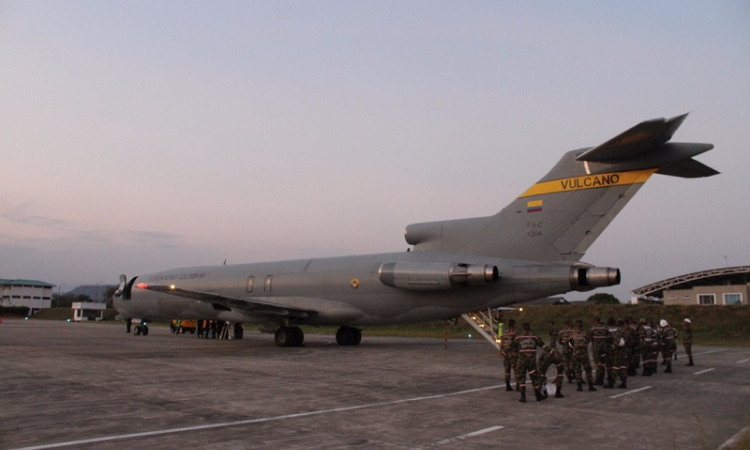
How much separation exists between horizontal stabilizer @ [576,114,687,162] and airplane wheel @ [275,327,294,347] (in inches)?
491

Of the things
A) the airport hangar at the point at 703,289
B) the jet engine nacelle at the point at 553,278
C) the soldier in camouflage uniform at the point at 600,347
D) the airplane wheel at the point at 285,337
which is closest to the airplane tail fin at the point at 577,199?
the jet engine nacelle at the point at 553,278

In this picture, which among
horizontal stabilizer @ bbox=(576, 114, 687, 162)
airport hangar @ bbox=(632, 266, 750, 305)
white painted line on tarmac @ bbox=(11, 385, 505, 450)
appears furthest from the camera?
airport hangar @ bbox=(632, 266, 750, 305)

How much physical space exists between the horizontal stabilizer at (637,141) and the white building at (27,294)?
348ft

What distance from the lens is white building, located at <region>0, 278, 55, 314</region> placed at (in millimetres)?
100312

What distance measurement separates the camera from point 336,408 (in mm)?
8844

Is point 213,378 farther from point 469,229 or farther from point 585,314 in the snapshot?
point 585,314

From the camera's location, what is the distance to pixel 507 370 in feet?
35.2

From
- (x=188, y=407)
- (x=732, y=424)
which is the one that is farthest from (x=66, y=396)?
(x=732, y=424)

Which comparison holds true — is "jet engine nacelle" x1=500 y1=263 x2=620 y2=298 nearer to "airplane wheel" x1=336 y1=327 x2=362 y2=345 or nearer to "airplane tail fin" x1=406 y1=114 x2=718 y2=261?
"airplane tail fin" x1=406 y1=114 x2=718 y2=261

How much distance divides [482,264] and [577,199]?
133 inches

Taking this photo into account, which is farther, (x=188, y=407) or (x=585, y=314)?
(x=585, y=314)

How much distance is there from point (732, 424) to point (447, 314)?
10.9m

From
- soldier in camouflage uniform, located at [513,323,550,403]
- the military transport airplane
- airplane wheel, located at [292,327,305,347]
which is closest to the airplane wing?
the military transport airplane

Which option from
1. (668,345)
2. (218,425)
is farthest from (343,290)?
(218,425)
